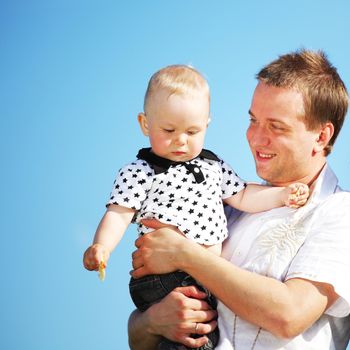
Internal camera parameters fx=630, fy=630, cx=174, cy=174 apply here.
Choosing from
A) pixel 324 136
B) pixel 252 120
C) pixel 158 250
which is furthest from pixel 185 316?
pixel 324 136

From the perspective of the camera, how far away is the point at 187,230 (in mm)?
3418

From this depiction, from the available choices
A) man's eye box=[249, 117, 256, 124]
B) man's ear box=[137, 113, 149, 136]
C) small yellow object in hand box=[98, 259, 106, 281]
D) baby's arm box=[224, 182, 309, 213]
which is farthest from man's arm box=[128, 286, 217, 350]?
man's eye box=[249, 117, 256, 124]

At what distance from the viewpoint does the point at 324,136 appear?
4035mm

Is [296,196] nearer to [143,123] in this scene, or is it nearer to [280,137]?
[280,137]

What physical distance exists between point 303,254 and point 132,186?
100 cm

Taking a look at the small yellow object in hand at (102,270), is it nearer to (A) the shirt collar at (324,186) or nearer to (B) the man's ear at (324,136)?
(A) the shirt collar at (324,186)

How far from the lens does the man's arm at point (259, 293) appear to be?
10.0ft

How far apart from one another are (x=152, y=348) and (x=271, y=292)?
1.01 m

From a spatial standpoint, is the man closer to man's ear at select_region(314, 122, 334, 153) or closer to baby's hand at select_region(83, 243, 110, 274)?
man's ear at select_region(314, 122, 334, 153)

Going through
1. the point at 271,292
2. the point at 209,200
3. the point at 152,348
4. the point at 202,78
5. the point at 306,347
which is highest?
the point at 202,78

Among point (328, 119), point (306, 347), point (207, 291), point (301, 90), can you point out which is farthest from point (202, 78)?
point (306, 347)

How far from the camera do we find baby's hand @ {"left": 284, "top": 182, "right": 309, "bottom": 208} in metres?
3.53

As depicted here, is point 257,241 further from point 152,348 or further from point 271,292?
point 152,348

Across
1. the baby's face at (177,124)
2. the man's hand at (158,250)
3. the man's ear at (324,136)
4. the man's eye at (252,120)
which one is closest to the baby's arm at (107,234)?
the man's hand at (158,250)
